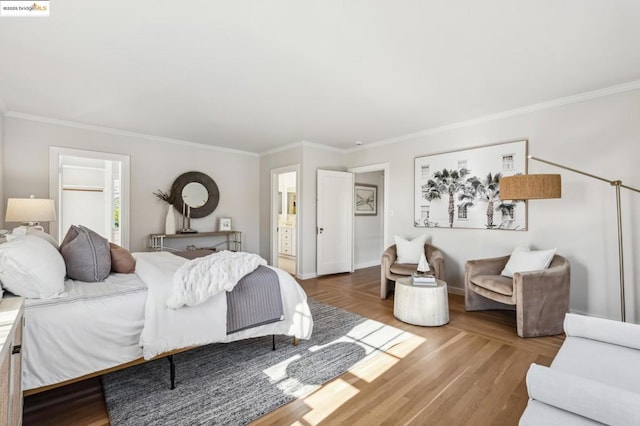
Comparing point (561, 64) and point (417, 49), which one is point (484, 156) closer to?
point (561, 64)

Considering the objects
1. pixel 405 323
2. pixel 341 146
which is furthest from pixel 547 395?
pixel 341 146

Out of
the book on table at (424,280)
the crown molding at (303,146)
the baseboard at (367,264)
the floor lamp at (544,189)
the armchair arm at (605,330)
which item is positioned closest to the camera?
the armchair arm at (605,330)

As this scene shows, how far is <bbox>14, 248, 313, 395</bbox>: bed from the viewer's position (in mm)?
1663

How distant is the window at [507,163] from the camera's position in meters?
3.80

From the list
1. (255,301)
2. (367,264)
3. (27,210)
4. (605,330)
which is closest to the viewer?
(605,330)

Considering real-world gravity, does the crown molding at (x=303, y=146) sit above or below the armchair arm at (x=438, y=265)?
above

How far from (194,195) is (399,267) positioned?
12.2ft

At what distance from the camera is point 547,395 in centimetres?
108

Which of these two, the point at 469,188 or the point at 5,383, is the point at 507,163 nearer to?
the point at 469,188

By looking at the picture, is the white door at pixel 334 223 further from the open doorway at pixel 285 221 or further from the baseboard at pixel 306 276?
the open doorway at pixel 285 221

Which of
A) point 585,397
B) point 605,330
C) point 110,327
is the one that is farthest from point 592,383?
point 110,327

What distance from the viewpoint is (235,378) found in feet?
7.10

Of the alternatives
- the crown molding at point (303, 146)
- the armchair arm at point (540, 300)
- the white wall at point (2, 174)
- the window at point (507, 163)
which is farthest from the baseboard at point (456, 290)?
the white wall at point (2, 174)

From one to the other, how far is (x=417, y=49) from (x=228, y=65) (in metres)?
1.59
